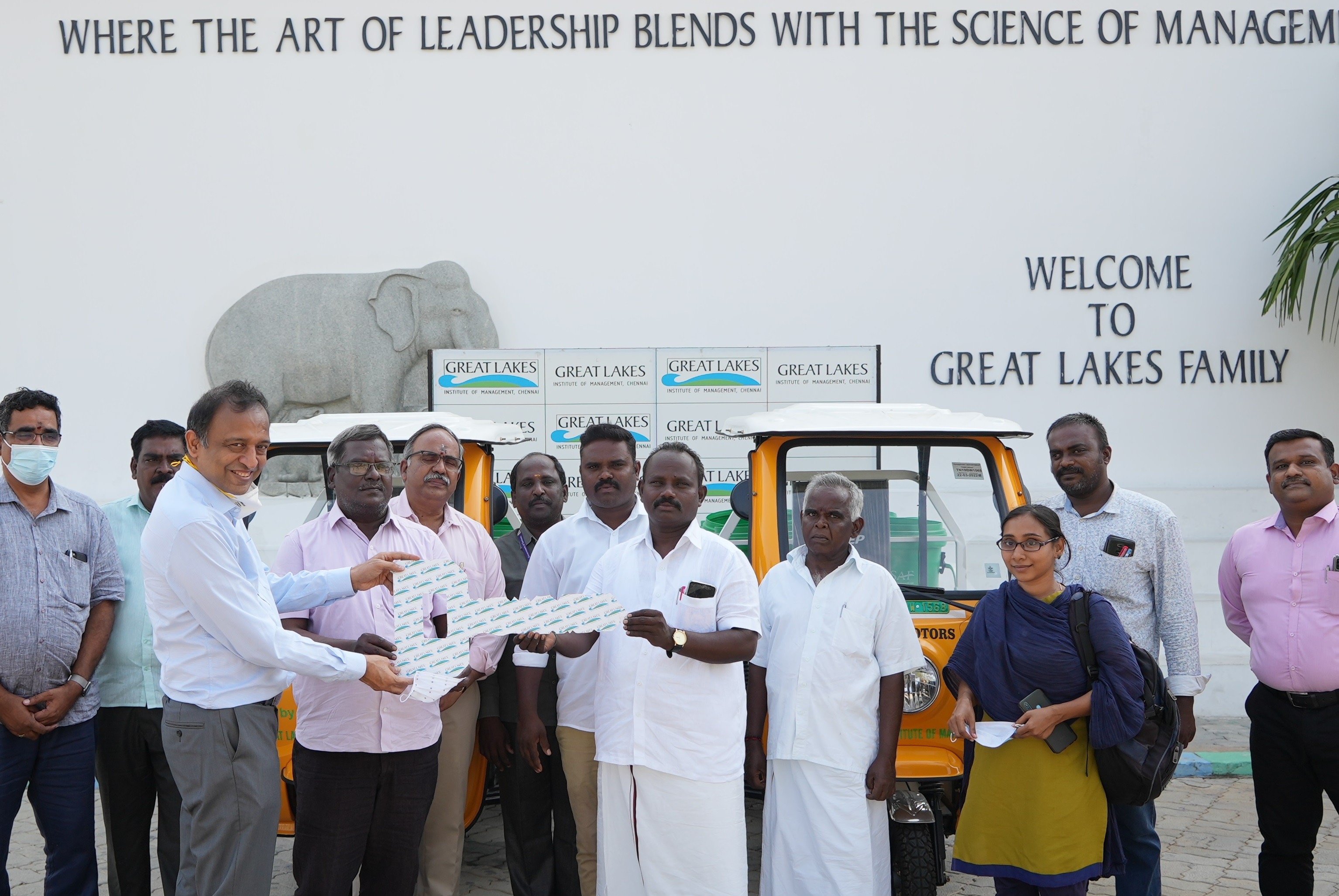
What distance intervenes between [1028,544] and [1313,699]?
1319 millimetres

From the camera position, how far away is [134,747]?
4148 mm

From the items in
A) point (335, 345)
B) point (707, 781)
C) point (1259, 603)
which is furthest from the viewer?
point (335, 345)

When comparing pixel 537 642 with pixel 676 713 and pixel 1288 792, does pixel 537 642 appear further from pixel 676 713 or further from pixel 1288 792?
pixel 1288 792

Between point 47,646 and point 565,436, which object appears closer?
point 47,646

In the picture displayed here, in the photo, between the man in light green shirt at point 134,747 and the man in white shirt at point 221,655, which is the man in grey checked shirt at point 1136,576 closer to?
the man in white shirt at point 221,655

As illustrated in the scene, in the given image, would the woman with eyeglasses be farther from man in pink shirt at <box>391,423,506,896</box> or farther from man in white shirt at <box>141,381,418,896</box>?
man in white shirt at <box>141,381,418,896</box>

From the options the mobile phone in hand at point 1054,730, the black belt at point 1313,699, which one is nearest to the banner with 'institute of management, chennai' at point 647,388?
the black belt at point 1313,699

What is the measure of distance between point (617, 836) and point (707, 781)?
36 centimetres

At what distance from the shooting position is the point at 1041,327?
9.68 metres

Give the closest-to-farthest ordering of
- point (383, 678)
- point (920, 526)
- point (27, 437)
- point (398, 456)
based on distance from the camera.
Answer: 1. point (383, 678)
2. point (27, 437)
3. point (920, 526)
4. point (398, 456)

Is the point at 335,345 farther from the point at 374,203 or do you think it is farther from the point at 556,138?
the point at 556,138

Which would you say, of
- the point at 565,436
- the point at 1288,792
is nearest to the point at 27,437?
the point at 565,436

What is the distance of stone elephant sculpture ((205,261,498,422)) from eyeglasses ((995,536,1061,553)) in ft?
21.3

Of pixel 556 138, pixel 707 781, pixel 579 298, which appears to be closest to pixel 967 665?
pixel 707 781
